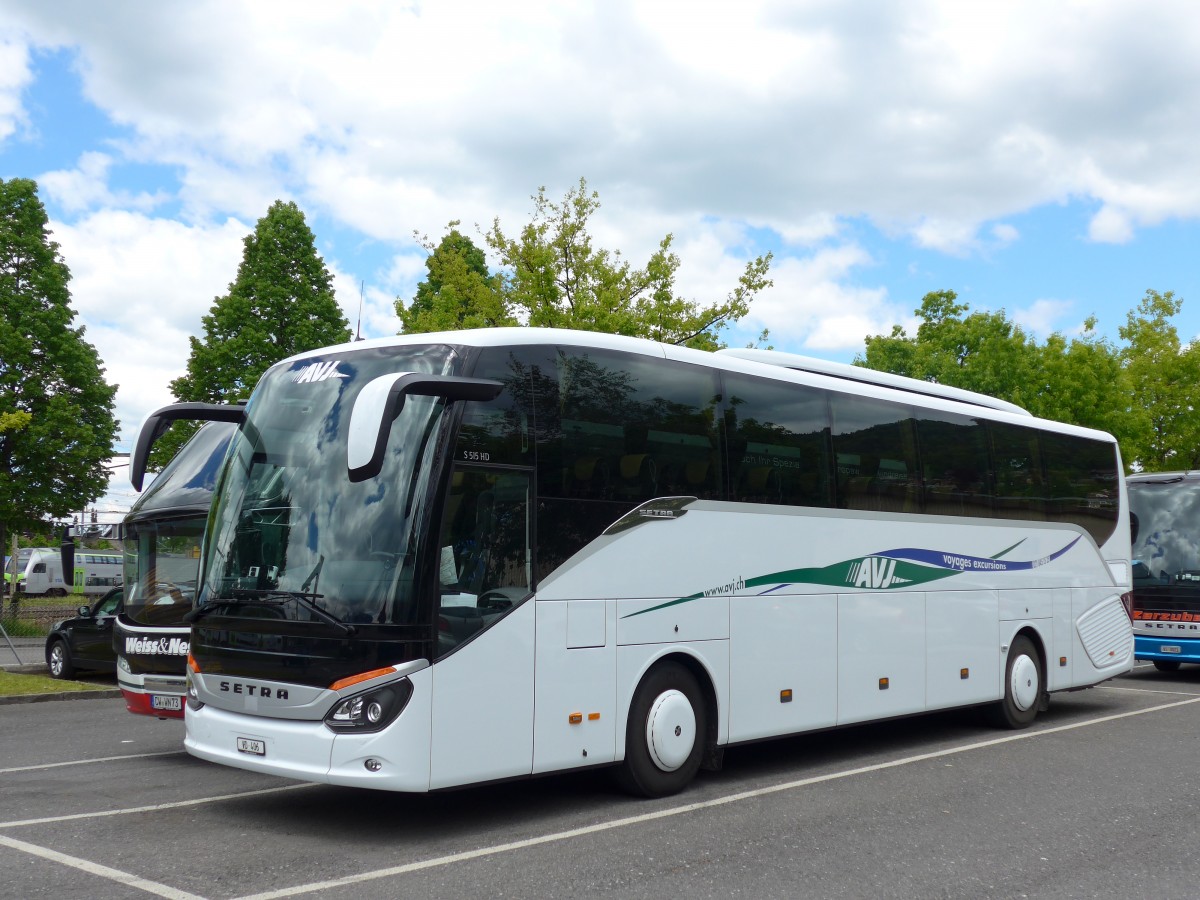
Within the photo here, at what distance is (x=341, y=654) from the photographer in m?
7.63

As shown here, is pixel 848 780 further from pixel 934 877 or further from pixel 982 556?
pixel 982 556

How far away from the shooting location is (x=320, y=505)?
800 centimetres

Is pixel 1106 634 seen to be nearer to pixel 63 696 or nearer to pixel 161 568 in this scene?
pixel 161 568

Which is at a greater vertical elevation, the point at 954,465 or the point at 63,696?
the point at 954,465

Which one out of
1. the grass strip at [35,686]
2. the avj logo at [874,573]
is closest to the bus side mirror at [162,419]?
the avj logo at [874,573]

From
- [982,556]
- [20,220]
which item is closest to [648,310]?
[982,556]

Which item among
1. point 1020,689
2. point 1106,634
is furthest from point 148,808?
point 1106,634

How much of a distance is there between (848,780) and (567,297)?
58.4 ft

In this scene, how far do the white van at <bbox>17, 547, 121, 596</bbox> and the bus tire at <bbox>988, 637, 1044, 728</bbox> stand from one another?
57.1 meters

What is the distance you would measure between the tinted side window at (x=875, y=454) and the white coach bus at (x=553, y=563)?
0.03m

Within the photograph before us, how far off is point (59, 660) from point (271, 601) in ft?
46.8

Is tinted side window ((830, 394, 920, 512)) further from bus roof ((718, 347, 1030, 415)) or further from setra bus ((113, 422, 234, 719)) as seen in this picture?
setra bus ((113, 422, 234, 719))

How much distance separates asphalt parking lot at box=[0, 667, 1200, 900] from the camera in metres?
6.72

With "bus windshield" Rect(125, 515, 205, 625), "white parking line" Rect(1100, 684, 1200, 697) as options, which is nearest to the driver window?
"bus windshield" Rect(125, 515, 205, 625)
